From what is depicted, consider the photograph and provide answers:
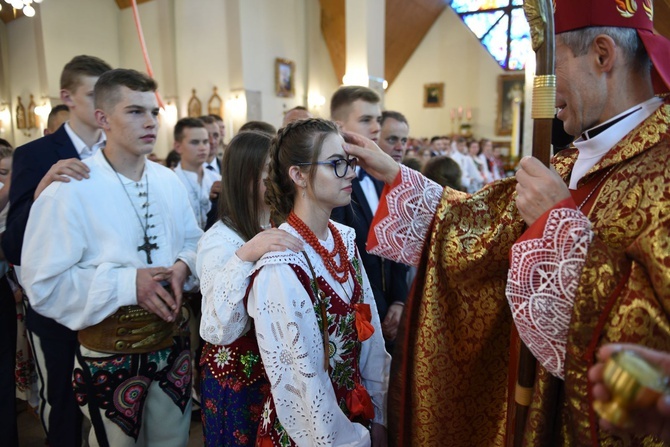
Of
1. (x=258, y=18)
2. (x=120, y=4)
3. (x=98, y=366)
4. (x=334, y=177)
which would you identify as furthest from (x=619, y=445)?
(x=120, y=4)

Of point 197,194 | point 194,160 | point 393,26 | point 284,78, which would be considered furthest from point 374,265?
point 393,26

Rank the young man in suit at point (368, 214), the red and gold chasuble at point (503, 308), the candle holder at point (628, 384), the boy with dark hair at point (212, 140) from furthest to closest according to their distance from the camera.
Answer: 1. the boy with dark hair at point (212, 140)
2. the young man in suit at point (368, 214)
3. the red and gold chasuble at point (503, 308)
4. the candle holder at point (628, 384)

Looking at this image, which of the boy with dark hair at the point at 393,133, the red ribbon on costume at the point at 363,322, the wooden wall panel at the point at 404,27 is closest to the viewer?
the red ribbon on costume at the point at 363,322

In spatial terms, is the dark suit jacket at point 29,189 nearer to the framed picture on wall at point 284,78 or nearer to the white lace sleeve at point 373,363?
the white lace sleeve at point 373,363

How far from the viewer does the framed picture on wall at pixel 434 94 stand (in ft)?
57.6

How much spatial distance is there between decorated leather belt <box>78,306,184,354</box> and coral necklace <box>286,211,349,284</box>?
819 mm

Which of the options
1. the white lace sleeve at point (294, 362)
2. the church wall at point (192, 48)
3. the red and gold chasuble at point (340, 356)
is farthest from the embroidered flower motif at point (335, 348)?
the church wall at point (192, 48)

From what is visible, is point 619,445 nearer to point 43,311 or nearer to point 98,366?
point 98,366

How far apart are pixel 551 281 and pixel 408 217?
0.59 meters

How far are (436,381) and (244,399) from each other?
710mm

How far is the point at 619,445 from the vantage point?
113 centimetres

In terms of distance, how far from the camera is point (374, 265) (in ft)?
8.38

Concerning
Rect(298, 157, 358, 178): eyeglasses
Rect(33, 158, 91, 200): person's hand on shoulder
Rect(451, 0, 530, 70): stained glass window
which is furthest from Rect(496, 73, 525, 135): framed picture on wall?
Rect(33, 158, 91, 200): person's hand on shoulder

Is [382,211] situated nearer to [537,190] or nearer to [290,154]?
[290,154]
